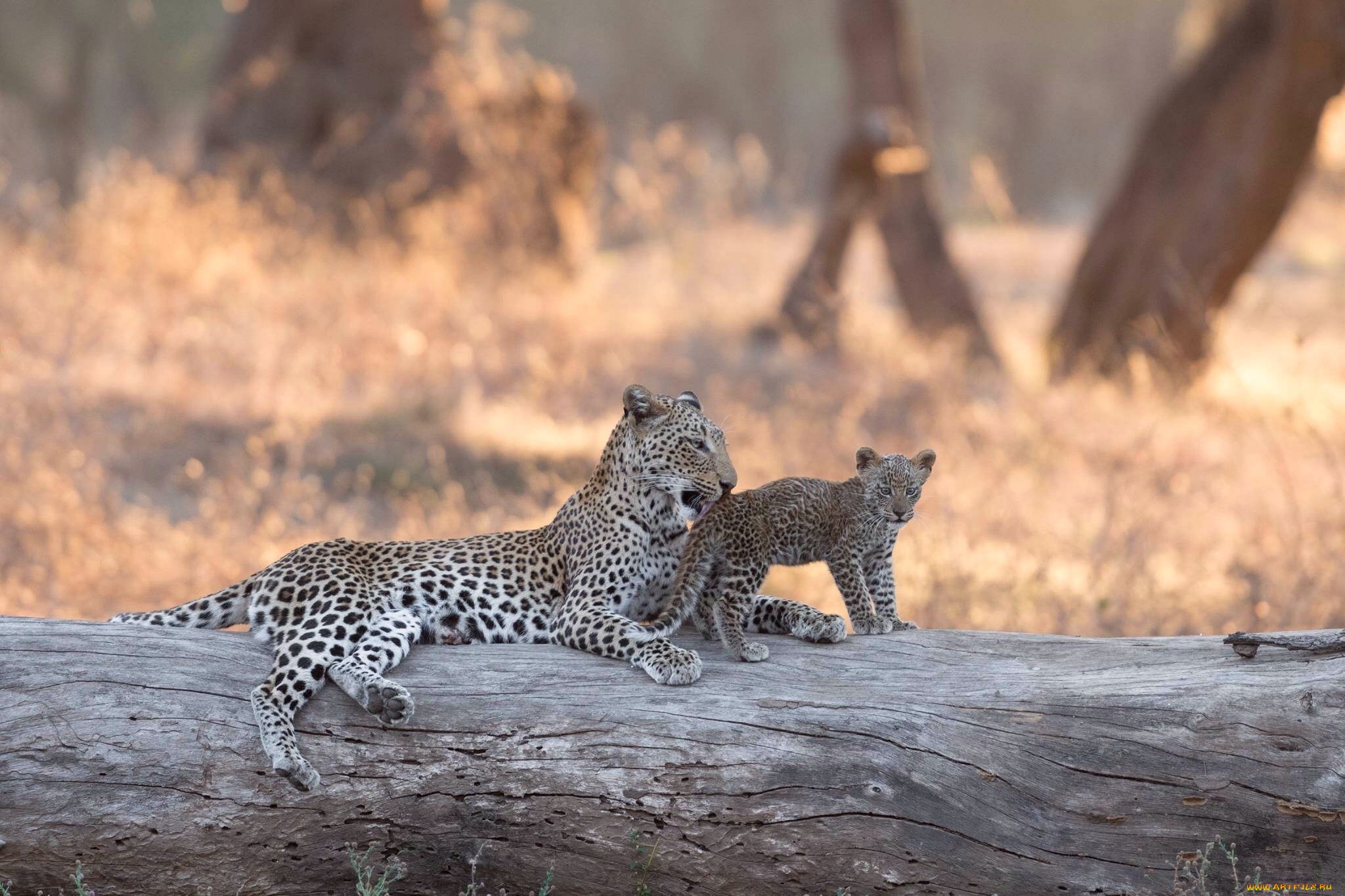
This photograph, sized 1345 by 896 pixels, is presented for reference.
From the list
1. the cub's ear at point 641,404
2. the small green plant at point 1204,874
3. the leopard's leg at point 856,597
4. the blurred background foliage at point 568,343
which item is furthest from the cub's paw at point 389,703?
the blurred background foliage at point 568,343

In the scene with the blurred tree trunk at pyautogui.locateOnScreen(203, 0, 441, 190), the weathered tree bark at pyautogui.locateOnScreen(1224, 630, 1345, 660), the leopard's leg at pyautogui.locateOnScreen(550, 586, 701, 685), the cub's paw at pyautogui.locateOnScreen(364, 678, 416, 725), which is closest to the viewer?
the cub's paw at pyautogui.locateOnScreen(364, 678, 416, 725)

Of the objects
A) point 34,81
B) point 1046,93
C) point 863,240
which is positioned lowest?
point 863,240

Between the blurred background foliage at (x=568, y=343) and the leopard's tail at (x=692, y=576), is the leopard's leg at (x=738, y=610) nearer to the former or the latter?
the leopard's tail at (x=692, y=576)

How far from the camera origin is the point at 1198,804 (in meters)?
4.47

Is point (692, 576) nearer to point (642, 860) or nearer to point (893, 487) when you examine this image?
point (893, 487)

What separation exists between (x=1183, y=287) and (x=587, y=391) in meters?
5.84

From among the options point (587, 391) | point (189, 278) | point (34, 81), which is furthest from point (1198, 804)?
point (34, 81)

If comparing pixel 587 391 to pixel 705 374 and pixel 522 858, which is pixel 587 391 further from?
pixel 522 858

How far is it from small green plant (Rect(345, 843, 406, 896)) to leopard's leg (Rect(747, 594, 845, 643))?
167 cm

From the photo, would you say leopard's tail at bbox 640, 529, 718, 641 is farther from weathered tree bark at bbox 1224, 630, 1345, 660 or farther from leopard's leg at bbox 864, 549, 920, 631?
weathered tree bark at bbox 1224, 630, 1345, 660

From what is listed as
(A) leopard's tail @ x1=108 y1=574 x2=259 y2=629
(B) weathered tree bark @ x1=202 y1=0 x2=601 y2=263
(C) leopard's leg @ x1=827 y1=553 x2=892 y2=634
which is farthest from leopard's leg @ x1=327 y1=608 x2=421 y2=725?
(B) weathered tree bark @ x1=202 y1=0 x2=601 y2=263

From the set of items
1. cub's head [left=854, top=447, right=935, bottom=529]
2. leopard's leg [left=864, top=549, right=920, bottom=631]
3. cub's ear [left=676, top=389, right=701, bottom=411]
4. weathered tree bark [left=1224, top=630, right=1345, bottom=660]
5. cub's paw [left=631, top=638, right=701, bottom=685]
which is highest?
cub's ear [left=676, top=389, right=701, bottom=411]

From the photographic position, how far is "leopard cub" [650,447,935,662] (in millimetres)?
5293

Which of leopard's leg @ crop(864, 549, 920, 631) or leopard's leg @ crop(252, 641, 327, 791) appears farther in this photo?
leopard's leg @ crop(864, 549, 920, 631)
